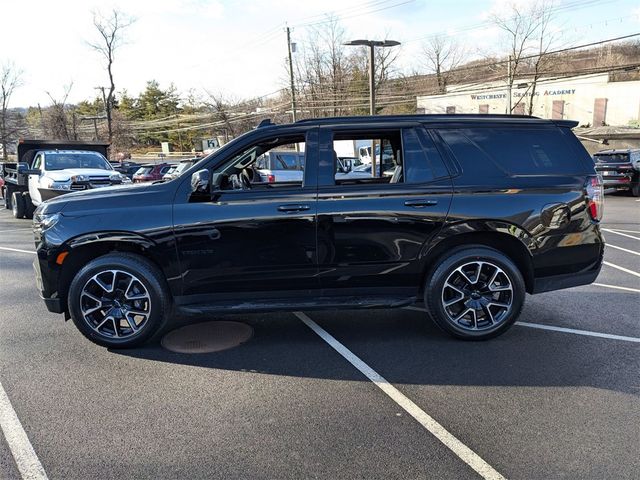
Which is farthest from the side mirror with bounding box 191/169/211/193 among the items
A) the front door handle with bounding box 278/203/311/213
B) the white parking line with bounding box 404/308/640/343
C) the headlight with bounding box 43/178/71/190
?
the headlight with bounding box 43/178/71/190

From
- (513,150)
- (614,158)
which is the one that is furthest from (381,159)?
(614,158)

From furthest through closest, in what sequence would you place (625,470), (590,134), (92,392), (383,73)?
(383,73) → (590,134) → (92,392) → (625,470)

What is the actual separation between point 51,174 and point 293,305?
994 centimetres

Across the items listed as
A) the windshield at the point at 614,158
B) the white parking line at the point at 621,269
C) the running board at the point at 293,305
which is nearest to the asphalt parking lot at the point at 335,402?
the running board at the point at 293,305

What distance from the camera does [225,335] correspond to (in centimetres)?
455

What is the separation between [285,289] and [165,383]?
4.06 feet

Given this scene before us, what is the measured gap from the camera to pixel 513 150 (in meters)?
4.30

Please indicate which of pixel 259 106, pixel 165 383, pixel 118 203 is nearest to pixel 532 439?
pixel 165 383

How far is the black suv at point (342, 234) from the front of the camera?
13.3 feet

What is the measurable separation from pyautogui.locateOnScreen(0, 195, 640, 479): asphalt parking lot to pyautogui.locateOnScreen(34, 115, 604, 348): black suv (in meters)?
0.42

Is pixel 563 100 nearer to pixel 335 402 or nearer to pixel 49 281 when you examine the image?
pixel 335 402

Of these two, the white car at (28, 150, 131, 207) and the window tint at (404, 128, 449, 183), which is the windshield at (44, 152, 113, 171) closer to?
the white car at (28, 150, 131, 207)

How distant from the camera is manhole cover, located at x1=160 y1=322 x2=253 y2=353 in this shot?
4.26 metres

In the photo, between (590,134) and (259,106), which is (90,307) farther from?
(259,106)
